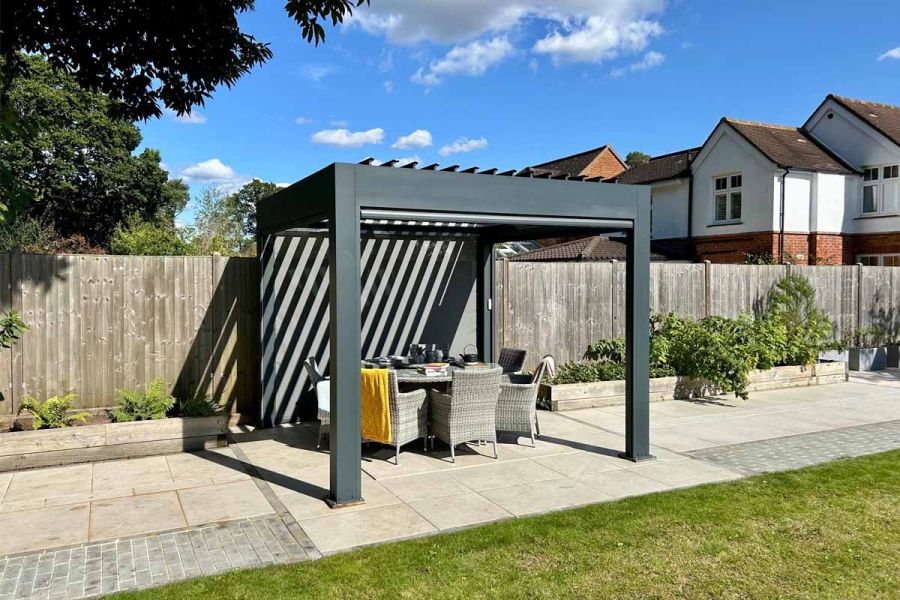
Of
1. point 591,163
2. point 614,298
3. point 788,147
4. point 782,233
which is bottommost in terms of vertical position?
point 614,298

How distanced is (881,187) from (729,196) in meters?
4.19

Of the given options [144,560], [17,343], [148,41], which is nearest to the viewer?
[144,560]

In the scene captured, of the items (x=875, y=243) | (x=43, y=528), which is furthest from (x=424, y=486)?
(x=875, y=243)

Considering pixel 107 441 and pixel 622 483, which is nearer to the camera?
pixel 622 483

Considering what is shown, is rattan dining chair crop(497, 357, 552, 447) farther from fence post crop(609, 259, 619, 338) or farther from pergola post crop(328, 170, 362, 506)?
fence post crop(609, 259, 619, 338)

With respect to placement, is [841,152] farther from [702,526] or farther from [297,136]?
[297,136]

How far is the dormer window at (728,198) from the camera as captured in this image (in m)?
19.8

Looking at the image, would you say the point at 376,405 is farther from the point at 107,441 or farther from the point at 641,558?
the point at 641,558

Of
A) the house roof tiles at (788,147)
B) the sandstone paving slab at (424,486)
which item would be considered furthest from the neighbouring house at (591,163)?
the sandstone paving slab at (424,486)

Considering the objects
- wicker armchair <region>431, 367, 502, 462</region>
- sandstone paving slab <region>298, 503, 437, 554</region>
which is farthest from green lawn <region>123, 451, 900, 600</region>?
wicker armchair <region>431, 367, 502, 462</region>

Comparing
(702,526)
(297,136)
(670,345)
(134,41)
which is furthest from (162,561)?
(297,136)

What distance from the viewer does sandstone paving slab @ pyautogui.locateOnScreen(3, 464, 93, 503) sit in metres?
5.32

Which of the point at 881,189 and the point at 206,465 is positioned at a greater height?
the point at 881,189

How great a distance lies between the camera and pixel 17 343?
6801 millimetres
